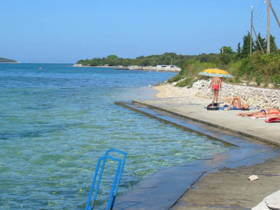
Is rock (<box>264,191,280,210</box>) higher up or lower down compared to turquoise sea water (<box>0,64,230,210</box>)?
higher up

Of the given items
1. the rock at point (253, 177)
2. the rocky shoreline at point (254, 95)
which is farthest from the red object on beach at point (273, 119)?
the rock at point (253, 177)

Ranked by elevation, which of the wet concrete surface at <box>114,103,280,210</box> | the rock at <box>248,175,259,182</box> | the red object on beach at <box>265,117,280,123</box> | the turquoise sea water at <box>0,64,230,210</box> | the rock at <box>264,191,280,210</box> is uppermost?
the rock at <box>264,191,280,210</box>

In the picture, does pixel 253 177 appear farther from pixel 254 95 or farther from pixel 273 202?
pixel 254 95

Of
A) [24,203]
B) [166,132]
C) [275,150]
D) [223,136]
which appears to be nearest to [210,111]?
[166,132]

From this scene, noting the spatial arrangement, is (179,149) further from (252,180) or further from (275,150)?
(252,180)

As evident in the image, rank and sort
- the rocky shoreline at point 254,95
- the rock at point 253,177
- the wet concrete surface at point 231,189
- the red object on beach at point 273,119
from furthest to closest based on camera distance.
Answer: the rocky shoreline at point 254,95, the red object on beach at point 273,119, the rock at point 253,177, the wet concrete surface at point 231,189

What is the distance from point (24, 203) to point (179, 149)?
603cm

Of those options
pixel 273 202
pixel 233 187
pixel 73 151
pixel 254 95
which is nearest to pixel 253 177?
pixel 233 187

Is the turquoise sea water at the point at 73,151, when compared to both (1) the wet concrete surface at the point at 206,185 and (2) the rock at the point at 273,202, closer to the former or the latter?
(1) the wet concrete surface at the point at 206,185

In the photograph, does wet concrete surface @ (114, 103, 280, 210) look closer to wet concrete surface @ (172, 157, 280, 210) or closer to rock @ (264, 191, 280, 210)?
wet concrete surface @ (172, 157, 280, 210)

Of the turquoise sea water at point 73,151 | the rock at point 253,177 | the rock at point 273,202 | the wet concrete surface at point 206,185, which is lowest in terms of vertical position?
the turquoise sea water at point 73,151

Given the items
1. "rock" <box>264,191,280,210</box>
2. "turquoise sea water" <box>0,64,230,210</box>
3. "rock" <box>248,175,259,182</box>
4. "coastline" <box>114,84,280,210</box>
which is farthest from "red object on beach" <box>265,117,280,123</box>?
"rock" <box>264,191,280,210</box>

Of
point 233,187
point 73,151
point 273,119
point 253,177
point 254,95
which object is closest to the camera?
point 233,187

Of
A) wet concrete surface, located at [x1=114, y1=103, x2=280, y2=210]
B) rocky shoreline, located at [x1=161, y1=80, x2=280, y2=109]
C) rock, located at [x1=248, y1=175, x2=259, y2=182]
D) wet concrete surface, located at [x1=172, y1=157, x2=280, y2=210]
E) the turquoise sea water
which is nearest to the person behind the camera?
wet concrete surface, located at [x1=172, y1=157, x2=280, y2=210]
